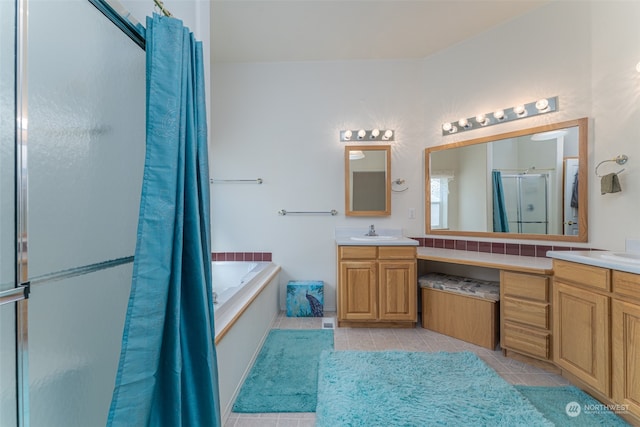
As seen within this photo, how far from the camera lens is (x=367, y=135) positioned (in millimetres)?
2918

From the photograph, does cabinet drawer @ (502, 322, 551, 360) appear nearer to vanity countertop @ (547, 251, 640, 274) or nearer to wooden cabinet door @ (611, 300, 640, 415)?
wooden cabinet door @ (611, 300, 640, 415)

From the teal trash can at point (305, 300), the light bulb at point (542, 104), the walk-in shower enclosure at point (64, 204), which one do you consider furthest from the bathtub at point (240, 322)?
the light bulb at point (542, 104)

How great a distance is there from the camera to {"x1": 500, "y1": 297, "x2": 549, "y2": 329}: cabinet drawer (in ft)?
5.97

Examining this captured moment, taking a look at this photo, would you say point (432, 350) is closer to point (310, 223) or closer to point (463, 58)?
point (310, 223)

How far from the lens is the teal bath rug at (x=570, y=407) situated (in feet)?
4.58

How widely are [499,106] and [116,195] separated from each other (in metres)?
3.06

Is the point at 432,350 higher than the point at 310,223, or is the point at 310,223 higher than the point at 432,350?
the point at 310,223

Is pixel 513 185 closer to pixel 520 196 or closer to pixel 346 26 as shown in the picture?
pixel 520 196

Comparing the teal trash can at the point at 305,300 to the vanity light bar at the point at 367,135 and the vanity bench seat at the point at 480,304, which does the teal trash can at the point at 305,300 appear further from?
the vanity light bar at the point at 367,135

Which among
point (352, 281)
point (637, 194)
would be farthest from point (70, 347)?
point (637, 194)

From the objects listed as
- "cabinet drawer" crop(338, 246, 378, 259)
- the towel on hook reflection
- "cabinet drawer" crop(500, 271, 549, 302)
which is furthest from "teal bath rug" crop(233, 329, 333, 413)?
the towel on hook reflection

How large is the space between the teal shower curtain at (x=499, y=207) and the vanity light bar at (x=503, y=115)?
1.64 ft

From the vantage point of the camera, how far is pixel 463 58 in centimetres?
264

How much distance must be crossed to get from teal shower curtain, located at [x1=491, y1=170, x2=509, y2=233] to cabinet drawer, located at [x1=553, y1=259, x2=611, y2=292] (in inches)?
28.1
